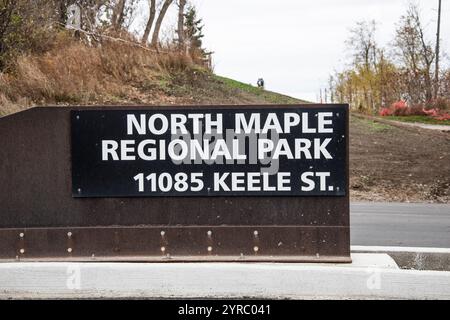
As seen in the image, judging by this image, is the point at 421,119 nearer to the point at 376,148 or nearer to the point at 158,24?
the point at 158,24

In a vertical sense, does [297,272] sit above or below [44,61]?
below

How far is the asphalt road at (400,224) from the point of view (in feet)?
27.5

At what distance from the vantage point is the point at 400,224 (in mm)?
9891

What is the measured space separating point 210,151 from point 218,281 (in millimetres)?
1058

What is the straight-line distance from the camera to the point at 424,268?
637cm

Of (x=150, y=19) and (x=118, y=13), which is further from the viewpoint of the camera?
(x=118, y=13)

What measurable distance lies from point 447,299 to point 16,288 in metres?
3.40

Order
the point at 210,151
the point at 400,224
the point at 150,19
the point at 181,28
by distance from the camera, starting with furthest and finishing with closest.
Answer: the point at 150,19 → the point at 181,28 → the point at 400,224 → the point at 210,151

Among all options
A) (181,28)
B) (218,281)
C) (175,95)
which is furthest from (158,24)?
(218,281)

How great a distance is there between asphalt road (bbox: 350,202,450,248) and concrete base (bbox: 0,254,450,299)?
2553 mm

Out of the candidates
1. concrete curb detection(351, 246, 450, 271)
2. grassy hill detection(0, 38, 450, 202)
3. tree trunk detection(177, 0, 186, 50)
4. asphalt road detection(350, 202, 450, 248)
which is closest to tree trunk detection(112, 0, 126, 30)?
tree trunk detection(177, 0, 186, 50)

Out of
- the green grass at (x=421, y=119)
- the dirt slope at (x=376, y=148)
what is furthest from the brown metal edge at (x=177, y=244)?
the green grass at (x=421, y=119)

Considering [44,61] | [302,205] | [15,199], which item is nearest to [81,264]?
[15,199]

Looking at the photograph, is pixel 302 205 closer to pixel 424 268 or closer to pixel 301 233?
pixel 301 233
